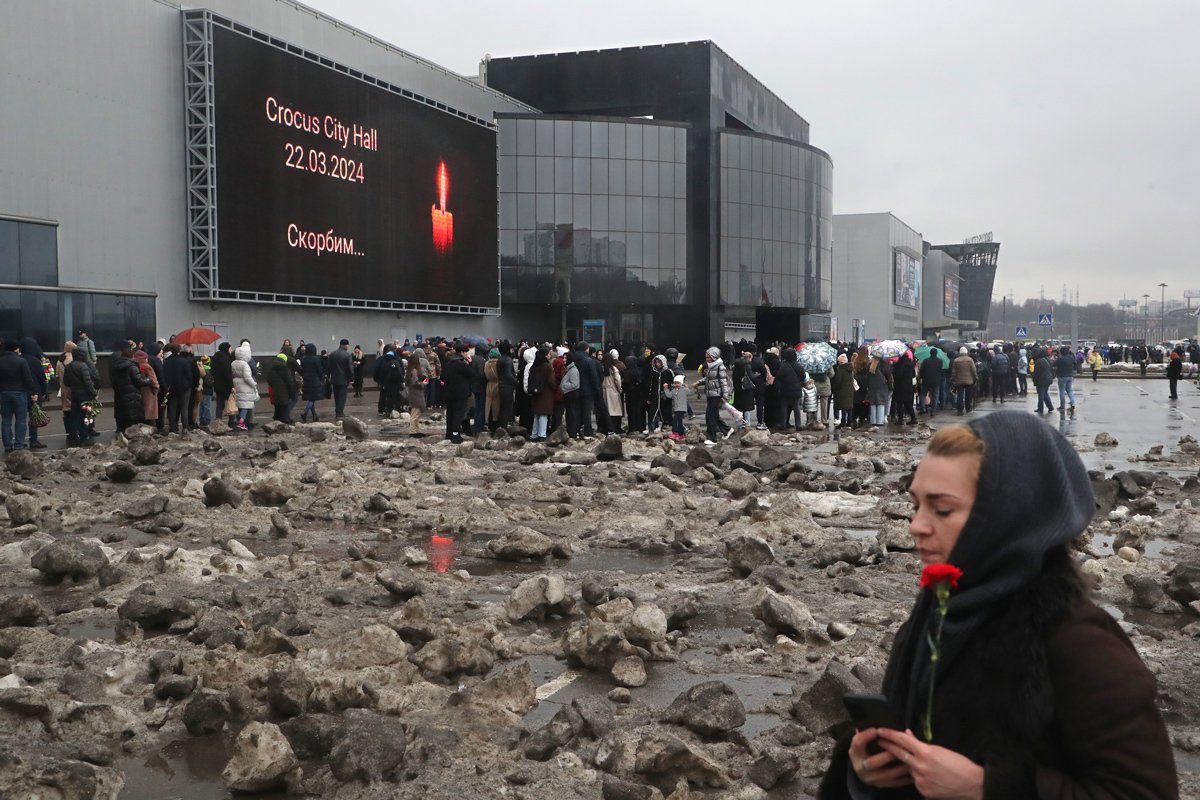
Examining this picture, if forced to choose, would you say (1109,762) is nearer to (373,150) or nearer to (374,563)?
(374,563)

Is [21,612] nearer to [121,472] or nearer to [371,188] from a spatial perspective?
[121,472]

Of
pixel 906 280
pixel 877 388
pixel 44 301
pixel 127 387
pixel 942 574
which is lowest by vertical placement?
pixel 877 388

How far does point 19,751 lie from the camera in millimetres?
5277

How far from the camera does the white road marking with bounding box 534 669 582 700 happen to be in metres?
6.40

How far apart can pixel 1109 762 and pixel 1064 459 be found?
52cm

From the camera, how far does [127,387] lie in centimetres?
2100

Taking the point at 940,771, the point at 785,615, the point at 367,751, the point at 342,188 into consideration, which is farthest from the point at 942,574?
the point at 342,188

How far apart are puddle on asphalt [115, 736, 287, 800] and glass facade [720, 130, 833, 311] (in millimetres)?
64136

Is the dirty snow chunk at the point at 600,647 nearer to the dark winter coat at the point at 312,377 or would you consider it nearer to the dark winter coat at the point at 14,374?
the dark winter coat at the point at 14,374

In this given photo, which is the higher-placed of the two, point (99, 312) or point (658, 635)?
point (99, 312)

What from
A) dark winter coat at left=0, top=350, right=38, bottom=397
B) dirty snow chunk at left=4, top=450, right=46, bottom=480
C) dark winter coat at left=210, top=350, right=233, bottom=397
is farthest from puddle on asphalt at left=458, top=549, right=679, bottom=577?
dark winter coat at left=210, top=350, right=233, bottom=397

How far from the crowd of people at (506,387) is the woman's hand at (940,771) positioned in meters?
19.0

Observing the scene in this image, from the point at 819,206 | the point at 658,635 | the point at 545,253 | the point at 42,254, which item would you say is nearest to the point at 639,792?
the point at 658,635

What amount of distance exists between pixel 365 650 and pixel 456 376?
573 inches
